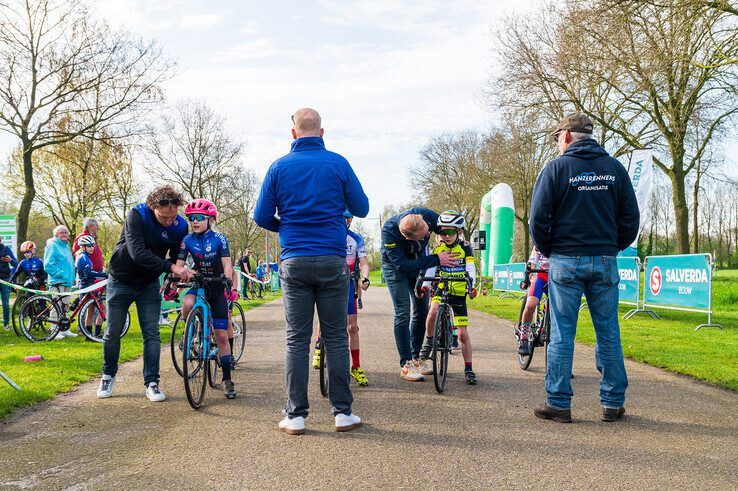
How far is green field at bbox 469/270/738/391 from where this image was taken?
7262mm

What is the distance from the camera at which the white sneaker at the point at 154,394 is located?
589 cm

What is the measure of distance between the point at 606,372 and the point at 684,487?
1688 millimetres

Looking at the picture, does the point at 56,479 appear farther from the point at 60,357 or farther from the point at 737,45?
the point at 737,45

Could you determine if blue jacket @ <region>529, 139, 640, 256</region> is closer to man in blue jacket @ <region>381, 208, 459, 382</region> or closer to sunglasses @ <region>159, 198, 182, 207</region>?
man in blue jacket @ <region>381, 208, 459, 382</region>

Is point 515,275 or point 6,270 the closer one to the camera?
point 6,270

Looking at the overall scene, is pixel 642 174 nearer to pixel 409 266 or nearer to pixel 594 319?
pixel 409 266

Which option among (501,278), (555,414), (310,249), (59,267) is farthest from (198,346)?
(501,278)

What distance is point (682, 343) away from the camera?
991 cm


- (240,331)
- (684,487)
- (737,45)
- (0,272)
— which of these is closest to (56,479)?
(684,487)

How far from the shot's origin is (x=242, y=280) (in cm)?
2538

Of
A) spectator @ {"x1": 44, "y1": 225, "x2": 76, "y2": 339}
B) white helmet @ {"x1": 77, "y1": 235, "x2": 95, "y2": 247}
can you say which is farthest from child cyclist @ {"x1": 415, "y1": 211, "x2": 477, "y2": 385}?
spectator @ {"x1": 44, "y1": 225, "x2": 76, "y2": 339}

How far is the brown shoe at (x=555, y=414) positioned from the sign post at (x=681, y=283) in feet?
27.0

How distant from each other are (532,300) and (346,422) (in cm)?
384

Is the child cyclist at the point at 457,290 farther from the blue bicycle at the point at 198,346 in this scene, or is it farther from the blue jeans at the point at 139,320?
the blue jeans at the point at 139,320
